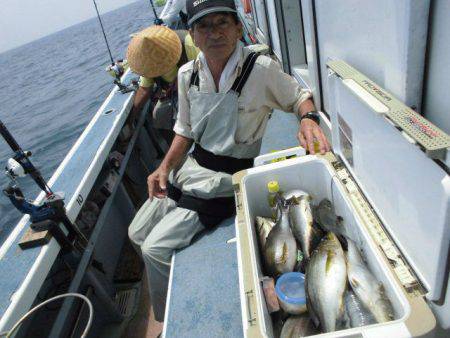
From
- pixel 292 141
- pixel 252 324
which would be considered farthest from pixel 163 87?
pixel 252 324

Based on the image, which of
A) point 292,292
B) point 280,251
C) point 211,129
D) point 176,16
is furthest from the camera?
point 176,16

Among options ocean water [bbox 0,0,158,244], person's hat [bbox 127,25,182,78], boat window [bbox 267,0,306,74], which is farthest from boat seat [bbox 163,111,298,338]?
ocean water [bbox 0,0,158,244]

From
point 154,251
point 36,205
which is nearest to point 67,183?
point 36,205

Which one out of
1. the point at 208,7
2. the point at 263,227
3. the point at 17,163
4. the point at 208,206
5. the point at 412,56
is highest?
the point at 208,7

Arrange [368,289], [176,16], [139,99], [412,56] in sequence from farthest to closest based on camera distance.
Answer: [176,16], [139,99], [368,289], [412,56]

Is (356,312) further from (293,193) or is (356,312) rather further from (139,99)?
(139,99)

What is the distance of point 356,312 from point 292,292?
0.33 metres

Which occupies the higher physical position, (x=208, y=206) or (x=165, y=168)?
(x=165, y=168)

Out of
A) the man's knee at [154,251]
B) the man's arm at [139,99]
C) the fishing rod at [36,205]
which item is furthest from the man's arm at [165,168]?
the man's arm at [139,99]

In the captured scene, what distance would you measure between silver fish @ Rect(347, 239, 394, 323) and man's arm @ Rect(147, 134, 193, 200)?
1.50m

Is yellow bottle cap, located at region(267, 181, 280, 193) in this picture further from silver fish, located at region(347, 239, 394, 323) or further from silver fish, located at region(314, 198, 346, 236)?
A: silver fish, located at region(347, 239, 394, 323)

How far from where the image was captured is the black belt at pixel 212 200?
7.84 ft

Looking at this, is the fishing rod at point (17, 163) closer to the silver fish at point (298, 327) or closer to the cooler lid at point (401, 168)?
the silver fish at point (298, 327)

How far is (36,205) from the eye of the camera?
2326mm
